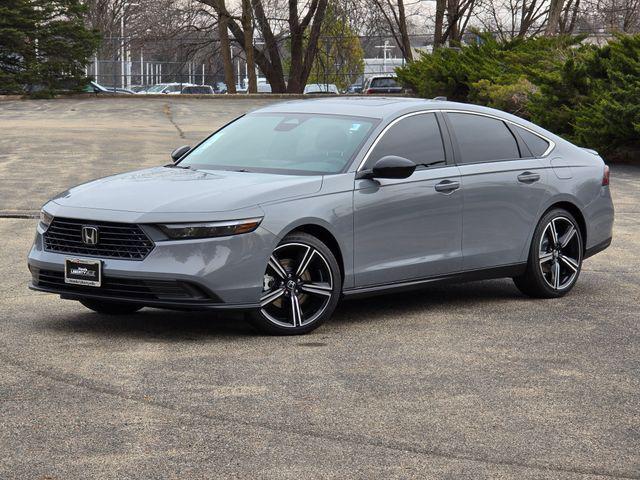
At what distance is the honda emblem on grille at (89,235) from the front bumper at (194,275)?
0.41ft

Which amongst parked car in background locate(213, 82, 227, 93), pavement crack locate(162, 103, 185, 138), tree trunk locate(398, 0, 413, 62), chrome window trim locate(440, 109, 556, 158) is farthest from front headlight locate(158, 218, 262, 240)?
parked car in background locate(213, 82, 227, 93)

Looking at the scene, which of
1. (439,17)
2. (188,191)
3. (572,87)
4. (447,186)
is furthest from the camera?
(439,17)

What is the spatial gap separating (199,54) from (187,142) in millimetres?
33928

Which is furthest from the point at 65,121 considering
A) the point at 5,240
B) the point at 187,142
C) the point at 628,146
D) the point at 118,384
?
the point at 118,384

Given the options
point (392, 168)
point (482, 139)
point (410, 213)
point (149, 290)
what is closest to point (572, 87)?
point (482, 139)

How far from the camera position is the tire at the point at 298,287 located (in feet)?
26.7

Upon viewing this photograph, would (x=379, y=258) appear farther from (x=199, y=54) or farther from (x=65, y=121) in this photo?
(x=199, y=54)

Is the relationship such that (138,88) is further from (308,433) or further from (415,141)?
(308,433)

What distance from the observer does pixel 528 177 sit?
10.0 m

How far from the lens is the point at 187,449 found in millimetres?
5559

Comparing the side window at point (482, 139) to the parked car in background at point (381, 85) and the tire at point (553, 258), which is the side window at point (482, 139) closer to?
the tire at point (553, 258)

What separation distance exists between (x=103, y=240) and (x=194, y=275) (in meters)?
0.63

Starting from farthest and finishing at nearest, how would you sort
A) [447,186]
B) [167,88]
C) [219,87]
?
[219,87] → [167,88] → [447,186]

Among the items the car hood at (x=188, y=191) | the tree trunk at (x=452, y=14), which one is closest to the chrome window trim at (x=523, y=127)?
the car hood at (x=188, y=191)
